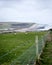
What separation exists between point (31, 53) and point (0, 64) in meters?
1.75

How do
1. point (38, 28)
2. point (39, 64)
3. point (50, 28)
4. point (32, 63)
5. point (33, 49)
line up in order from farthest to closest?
1. point (38, 28)
2. point (50, 28)
3. point (33, 49)
4. point (39, 64)
5. point (32, 63)

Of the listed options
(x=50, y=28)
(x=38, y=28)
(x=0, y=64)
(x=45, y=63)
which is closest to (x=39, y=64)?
(x=45, y=63)

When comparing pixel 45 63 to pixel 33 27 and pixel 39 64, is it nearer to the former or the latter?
pixel 39 64

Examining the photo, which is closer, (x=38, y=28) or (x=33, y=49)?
(x=33, y=49)

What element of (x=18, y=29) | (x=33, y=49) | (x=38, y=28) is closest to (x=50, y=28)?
(x=38, y=28)

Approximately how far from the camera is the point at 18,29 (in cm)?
5359

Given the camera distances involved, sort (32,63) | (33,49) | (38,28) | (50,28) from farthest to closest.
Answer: (38,28), (50,28), (33,49), (32,63)

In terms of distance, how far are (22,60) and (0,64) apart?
1.65 metres

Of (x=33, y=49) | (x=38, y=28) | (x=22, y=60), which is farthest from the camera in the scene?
(x=38, y=28)

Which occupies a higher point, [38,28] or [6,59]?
[38,28]

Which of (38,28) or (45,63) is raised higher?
(38,28)

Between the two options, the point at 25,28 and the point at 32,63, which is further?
the point at 25,28

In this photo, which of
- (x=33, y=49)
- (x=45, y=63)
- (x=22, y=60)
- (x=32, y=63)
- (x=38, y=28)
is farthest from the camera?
(x=38, y=28)

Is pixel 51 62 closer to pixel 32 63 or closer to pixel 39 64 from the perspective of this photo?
pixel 39 64
